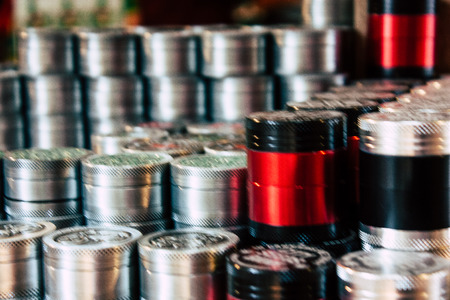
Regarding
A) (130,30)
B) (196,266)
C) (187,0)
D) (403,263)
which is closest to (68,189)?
(196,266)

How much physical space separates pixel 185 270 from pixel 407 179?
1.53ft

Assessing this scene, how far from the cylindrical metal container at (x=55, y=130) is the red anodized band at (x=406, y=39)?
124 centimetres

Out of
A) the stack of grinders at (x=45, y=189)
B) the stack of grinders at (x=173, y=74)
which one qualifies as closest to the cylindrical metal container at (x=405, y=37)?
the stack of grinders at (x=173, y=74)

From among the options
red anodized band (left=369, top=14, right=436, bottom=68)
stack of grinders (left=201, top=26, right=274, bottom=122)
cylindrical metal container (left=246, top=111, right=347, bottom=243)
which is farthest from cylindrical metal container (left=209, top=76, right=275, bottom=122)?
cylindrical metal container (left=246, top=111, right=347, bottom=243)

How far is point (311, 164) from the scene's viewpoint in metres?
1.53

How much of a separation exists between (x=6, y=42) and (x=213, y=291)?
4179mm

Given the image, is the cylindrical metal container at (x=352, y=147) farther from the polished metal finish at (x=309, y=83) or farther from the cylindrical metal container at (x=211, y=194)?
the polished metal finish at (x=309, y=83)

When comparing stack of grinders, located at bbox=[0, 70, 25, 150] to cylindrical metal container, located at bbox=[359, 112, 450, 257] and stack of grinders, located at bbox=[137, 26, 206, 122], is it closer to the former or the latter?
stack of grinders, located at bbox=[137, 26, 206, 122]

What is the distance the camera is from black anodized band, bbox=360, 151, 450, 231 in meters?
1.44

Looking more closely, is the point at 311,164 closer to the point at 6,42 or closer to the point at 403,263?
the point at 403,263

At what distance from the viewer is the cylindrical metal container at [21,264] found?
1.69m

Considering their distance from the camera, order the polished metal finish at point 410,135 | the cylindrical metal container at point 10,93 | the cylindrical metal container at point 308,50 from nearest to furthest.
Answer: the polished metal finish at point 410,135, the cylindrical metal container at point 308,50, the cylindrical metal container at point 10,93

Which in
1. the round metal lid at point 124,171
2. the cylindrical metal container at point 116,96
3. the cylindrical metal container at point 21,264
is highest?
the cylindrical metal container at point 116,96

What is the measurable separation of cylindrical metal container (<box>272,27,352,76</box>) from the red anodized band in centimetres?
17
